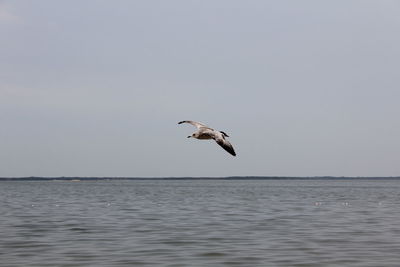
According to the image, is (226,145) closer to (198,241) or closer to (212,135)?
(212,135)

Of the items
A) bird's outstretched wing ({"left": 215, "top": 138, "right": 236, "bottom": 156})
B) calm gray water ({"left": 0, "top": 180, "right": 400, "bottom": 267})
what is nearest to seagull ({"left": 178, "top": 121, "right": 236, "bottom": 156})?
bird's outstretched wing ({"left": 215, "top": 138, "right": 236, "bottom": 156})

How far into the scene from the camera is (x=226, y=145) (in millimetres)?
20547

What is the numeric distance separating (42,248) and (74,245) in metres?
1.30

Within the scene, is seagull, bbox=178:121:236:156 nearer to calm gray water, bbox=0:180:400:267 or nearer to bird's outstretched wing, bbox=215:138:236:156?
bird's outstretched wing, bbox=215:138:236:156

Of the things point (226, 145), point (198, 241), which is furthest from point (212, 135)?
point (198, 241)

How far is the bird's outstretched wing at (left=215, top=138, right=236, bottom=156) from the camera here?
19692 millimetres

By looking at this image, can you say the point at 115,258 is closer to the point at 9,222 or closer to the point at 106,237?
the point at 106,237

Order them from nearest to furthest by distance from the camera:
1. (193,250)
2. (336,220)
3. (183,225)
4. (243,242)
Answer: (193,250) → (243,242) → (183,225) → (336,220)

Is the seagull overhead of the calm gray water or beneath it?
overhead

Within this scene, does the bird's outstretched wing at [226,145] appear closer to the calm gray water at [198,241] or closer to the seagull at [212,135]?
the seagull at [212,135]

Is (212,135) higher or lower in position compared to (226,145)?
higher

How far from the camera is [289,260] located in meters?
20.5

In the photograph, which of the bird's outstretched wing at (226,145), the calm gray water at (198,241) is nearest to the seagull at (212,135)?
the bird's outstretched wing at (226,145)

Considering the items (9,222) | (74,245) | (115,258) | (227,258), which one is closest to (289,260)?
(227,258)
